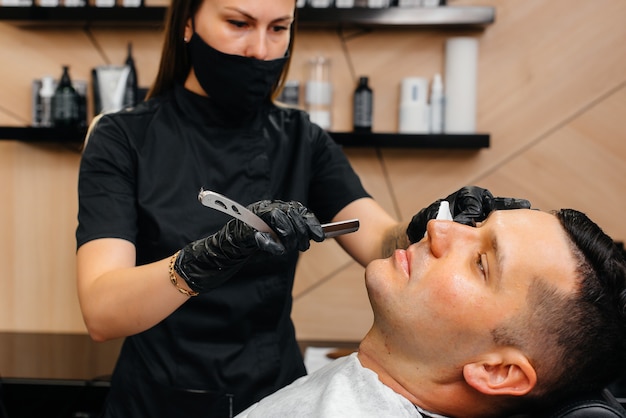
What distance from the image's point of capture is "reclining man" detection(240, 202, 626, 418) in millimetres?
1143

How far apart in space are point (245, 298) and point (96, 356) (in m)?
1.27

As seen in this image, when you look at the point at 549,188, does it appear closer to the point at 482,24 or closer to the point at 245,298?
the point at 482,24

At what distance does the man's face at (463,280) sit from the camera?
1.18 meters

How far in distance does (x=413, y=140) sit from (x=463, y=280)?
1413 millimetres

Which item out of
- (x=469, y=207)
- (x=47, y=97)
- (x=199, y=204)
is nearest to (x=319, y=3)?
(x=47, y=97)

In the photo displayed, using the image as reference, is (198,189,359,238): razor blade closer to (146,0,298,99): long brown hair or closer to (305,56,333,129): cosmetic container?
(146,0,298,99): long brown hair

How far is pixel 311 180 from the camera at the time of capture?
182 centimetres

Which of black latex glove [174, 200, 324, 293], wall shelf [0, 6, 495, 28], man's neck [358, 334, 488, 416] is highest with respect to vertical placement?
wall shelf [0, 6, 495, 28]

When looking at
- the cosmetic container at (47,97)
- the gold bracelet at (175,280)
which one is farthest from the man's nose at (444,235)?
the cosmetic container at (47,97)

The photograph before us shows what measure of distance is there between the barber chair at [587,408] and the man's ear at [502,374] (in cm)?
7

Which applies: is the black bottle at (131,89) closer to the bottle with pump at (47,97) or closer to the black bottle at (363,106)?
the bottle with pump at (47,97)

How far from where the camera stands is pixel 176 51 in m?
1.69

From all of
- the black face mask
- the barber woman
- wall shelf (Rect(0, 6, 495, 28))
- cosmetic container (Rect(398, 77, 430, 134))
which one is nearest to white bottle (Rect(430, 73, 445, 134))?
cosmetic container (Rect(398, 77, 430, 134))

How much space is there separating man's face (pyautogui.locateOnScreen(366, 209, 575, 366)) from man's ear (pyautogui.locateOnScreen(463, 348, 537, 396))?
0.03 metres
